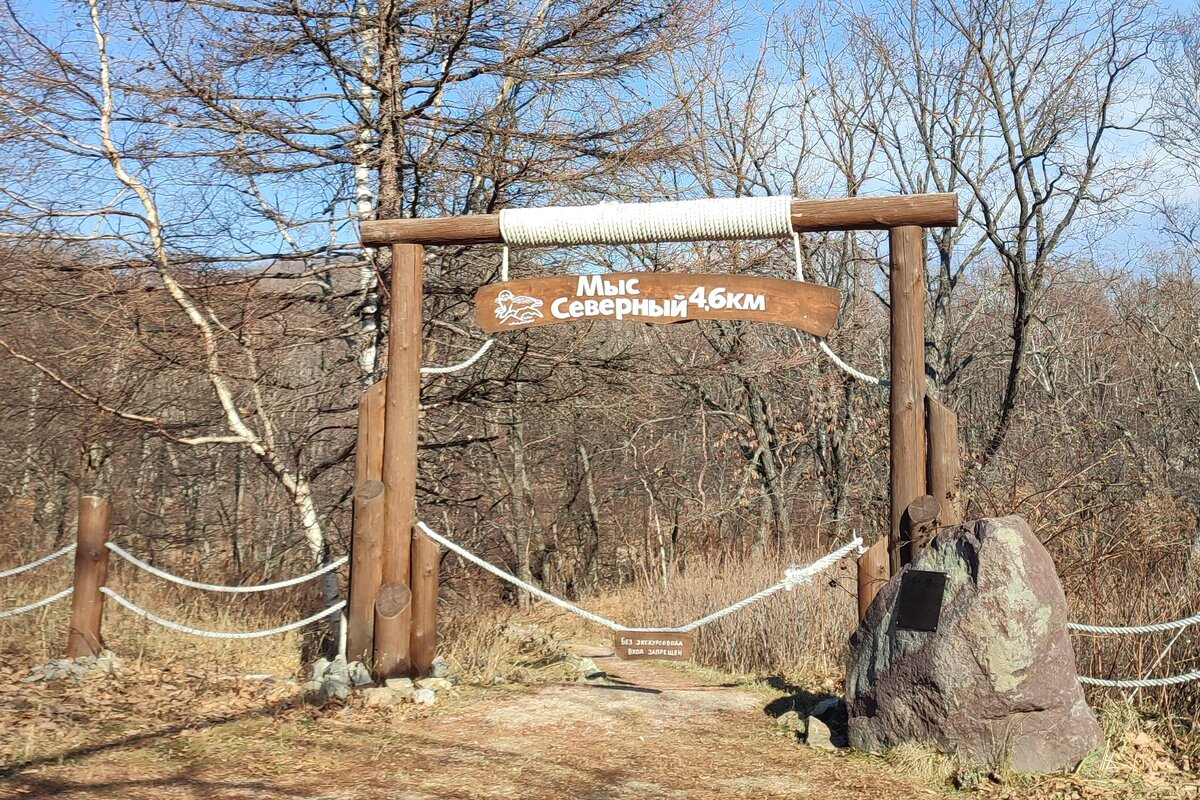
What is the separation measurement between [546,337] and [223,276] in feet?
8.67

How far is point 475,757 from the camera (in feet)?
16.7

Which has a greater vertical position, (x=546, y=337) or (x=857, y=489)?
(x=546, y=337)

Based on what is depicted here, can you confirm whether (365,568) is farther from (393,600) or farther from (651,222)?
(651,222)

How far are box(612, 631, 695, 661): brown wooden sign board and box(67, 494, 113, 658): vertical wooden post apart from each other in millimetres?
3605

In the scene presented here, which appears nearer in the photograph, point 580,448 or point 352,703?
point 352,703

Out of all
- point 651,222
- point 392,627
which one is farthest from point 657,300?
point 392,627

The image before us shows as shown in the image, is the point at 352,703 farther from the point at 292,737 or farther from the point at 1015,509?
the point at 1015,509

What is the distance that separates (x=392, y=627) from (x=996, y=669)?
139 inches

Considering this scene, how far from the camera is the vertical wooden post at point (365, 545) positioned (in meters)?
6.36

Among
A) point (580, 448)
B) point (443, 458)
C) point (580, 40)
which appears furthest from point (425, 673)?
point (580, 448)

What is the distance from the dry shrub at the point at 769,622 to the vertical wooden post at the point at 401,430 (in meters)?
2.74

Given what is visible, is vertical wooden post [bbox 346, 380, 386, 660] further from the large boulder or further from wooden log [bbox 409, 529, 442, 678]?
the large boulder

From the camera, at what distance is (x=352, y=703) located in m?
5.98

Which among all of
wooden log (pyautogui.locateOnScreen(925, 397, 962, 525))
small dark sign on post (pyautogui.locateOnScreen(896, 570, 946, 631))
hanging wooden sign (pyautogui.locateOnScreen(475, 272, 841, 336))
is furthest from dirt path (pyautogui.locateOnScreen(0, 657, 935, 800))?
hanging wooden sign (pyautogui.locateOnScreen(475, 272, 841, 336))
